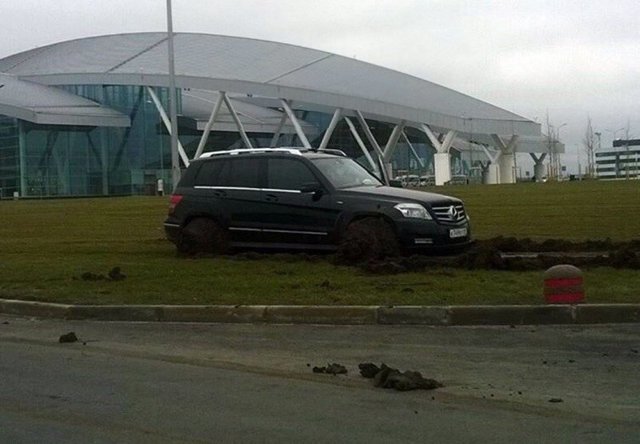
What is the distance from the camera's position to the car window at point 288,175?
1445cm

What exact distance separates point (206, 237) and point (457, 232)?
416 cm

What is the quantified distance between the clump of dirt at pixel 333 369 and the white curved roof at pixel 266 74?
58.8 meters

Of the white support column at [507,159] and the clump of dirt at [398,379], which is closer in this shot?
the clump of dirt at [398,379]

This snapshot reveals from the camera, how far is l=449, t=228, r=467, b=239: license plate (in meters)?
13.6

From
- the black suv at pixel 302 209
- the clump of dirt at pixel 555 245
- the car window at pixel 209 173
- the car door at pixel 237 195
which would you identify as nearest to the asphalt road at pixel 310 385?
the black suv at pixel 302 209

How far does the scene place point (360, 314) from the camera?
34.1 ft

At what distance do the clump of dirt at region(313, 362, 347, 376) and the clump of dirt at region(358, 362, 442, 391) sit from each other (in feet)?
0.82

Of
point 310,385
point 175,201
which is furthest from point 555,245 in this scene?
point 310,385

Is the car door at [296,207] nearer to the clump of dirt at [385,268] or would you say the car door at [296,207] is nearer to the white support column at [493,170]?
the clump of dirt at [385,268]

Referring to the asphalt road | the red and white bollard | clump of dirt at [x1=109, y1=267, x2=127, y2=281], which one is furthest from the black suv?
the asphalt road

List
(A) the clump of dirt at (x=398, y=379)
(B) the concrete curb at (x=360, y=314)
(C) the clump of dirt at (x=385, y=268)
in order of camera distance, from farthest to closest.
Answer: (C) the clump of dirt at (x=385, y=268)
(B) the concrete curb at (x=360, y=314)
(A) the clump of dirt at (x=398, y=379)

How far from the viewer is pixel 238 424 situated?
20.7ft

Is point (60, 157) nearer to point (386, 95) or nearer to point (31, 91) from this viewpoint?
point (31, 91)

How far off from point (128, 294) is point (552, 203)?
19.1m
